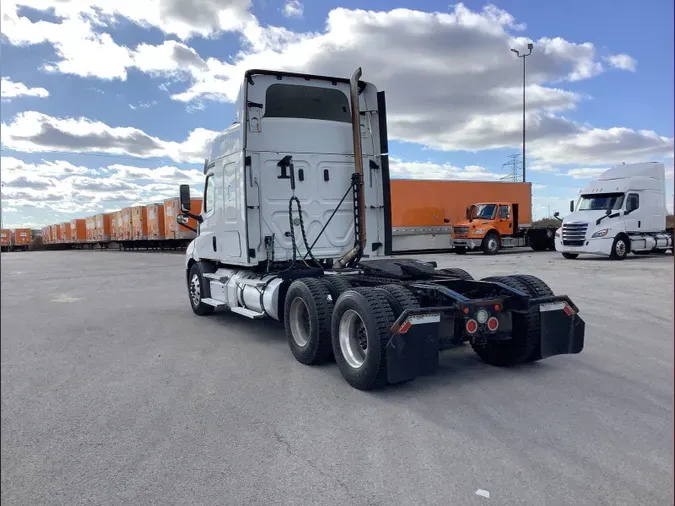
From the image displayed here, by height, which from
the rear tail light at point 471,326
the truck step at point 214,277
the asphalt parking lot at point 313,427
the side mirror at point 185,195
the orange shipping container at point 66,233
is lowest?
the asphalt parking lot at point 313,427

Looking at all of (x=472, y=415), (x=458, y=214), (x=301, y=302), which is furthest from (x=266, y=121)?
(x=458, y=214)

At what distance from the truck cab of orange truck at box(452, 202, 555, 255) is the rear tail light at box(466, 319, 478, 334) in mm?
19681

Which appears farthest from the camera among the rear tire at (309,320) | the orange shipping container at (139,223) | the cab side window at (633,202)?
the orange shipping container at (139,223)

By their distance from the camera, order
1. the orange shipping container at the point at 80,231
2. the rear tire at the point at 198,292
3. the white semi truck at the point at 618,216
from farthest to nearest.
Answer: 1. the orange shipping container at the point at 80,231
2. the white semi truck at the point at 618,216
3. the rear tire at the point at 198,292

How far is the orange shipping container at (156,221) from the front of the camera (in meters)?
37.7

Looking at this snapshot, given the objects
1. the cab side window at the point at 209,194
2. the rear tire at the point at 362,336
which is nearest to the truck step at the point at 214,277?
the cab side window at the point at 209,194

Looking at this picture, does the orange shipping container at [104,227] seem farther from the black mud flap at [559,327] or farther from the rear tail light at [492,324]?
the black mud flap at [559,327]

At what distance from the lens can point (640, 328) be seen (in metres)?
7.48

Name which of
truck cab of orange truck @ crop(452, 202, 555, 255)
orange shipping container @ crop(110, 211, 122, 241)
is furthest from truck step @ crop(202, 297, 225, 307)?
orange shipping container @ crop(110, 211, 122, 241)

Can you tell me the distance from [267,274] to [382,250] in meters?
1.94

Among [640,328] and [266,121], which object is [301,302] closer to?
[266,121]

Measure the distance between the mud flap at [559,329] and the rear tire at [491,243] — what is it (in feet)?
62.6

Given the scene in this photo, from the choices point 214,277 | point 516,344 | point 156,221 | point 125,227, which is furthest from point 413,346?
point 125,227

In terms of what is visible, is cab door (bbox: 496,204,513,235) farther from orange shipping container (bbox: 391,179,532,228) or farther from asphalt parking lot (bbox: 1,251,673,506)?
asphalt parking lot (bbox: 1,251,673,506)
